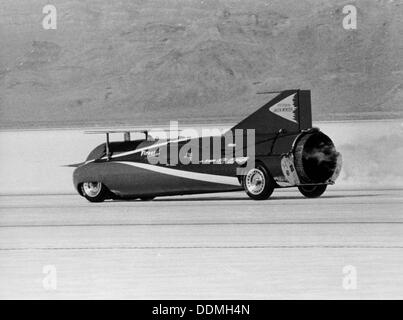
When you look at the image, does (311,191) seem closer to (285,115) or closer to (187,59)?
(285,115)

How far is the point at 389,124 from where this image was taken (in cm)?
8575

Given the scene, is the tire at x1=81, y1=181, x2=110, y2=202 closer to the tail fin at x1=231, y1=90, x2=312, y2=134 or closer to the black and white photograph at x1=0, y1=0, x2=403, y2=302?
the black and white photograph at x1=0, y1=0, x2=403, y2=302

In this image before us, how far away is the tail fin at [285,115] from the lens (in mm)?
23266

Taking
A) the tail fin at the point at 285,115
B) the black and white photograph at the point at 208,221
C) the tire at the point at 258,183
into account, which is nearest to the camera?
the black and white photograph at the point at 208,221

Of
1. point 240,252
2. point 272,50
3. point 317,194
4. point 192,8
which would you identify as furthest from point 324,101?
point 240,252

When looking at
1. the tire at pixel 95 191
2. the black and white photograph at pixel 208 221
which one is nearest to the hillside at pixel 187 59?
the black and white photograph at pixel 208 221

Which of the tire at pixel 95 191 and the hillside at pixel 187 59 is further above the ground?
the hillside at pixel 187 59

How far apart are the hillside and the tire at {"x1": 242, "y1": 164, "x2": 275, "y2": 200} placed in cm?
7295

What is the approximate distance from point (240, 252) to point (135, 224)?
475 centimetres

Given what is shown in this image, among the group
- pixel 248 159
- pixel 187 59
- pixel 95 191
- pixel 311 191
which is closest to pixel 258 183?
pixel 248 159

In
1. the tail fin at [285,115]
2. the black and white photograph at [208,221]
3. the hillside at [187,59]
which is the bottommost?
the black and white photograph at [208,221]

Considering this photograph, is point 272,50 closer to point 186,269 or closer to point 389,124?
point 389,124

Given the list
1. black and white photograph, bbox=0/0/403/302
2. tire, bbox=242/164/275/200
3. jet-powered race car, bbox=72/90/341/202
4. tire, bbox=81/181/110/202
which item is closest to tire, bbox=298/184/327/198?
black and white photograph, bbox=0/0/403/302

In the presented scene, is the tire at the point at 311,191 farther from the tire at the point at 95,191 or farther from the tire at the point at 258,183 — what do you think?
the tire at the point at 95,191
